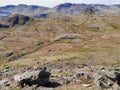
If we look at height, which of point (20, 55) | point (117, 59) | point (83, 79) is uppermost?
point (83, 79)

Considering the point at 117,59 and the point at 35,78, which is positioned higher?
the point at 35,78

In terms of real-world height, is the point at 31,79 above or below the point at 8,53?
above

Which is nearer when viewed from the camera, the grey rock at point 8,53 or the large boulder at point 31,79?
the large boulder at point 31,79

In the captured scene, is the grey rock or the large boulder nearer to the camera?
the large boulder

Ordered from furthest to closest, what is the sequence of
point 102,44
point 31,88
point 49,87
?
point 102,44 < point 49,87 < point 31,88

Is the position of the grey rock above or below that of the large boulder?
below

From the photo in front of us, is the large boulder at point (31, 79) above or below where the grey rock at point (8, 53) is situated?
above

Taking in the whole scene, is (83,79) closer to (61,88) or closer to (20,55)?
(61,88)

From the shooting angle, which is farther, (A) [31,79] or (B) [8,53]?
(B) [8,53]

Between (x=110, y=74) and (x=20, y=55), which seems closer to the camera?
(x=110, y=74)

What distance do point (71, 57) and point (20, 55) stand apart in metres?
50.8

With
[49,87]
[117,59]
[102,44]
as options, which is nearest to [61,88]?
[49,87]

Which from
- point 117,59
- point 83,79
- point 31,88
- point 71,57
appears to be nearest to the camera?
point 31,88

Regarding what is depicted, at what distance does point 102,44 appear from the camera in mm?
181875
